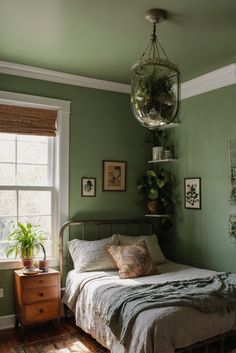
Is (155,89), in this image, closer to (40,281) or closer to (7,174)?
(7,174)

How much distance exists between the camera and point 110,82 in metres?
4.52

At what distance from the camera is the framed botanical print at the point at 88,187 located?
439 centimetres

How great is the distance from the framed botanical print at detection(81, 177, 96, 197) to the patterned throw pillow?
0.77m

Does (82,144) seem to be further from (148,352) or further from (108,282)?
(148,352)

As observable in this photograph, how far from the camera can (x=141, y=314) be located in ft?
8.41

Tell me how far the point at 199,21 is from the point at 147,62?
0.59 meters

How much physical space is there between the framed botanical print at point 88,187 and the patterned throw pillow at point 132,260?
2.53 ft

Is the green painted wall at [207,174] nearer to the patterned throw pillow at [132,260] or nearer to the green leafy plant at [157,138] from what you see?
the green leafy plant at [157,138]

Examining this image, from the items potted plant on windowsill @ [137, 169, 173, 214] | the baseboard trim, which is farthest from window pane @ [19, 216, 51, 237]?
potted plant on windowsill @ [137, 169, 173, 214]

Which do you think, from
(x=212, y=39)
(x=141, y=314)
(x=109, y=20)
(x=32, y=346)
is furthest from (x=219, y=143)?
(x=32, y=346)

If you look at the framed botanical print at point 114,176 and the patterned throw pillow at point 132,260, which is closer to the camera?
the patterned throw pillow at point 132,260

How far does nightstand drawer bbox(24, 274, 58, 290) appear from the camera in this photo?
3.63 meters

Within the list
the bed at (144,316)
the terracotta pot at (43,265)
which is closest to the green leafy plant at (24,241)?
the terracotta pot at (43,265)

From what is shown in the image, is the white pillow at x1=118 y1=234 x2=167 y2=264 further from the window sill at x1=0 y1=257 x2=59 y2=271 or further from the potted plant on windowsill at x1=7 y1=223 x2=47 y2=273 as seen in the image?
the window sill at x1=0 y1=257 x2=59 y2=271
